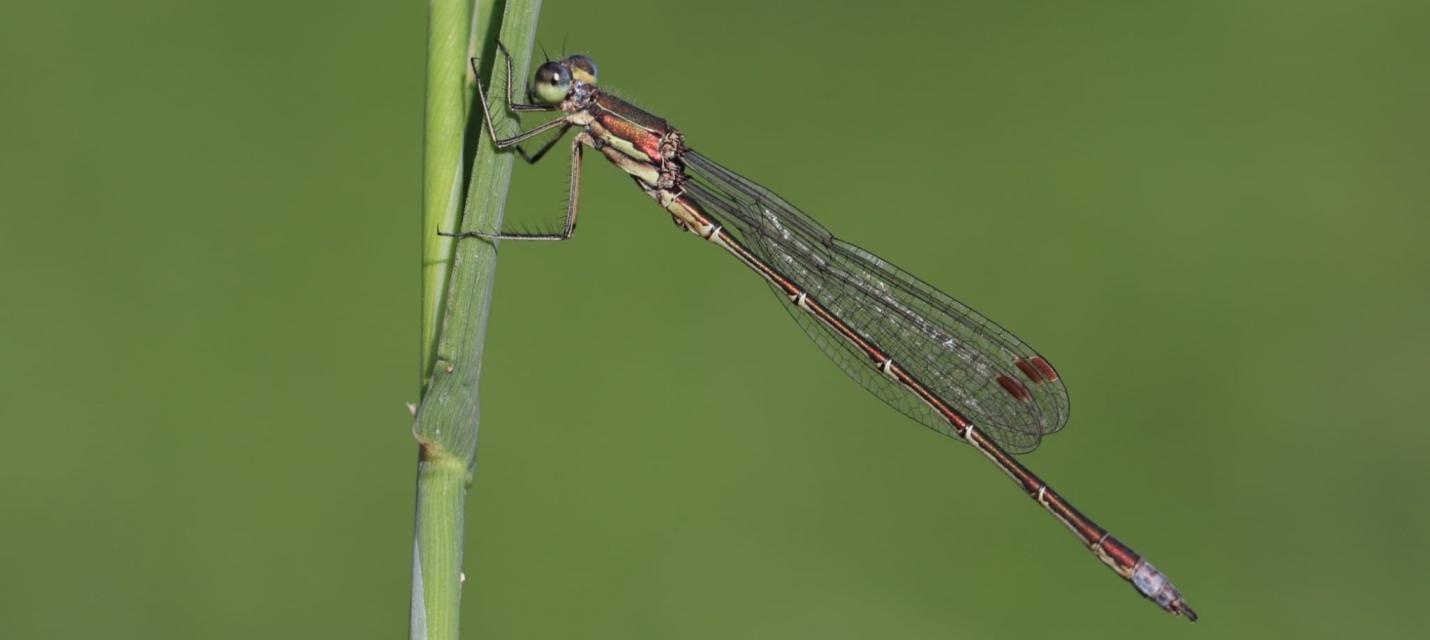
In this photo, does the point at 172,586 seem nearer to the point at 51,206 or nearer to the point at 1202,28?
the point at 51,206

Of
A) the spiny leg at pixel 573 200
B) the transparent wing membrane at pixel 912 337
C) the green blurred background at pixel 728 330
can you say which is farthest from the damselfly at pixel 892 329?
the green blurred background at pixel 728 330

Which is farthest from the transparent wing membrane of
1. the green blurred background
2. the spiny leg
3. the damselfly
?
the green blurred background

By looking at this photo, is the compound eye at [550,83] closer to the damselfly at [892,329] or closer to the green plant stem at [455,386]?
the damselfly at [892,329]

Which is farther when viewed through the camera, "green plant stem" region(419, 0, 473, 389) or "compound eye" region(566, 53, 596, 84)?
"compound eye" region(566, 53, 596, 84)

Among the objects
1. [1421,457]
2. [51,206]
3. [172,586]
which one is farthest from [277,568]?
[1421,457]

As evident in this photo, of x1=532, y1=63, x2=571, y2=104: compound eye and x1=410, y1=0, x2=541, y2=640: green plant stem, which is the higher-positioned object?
x1=532, y1=63, x2=571, y2=104: compound eye

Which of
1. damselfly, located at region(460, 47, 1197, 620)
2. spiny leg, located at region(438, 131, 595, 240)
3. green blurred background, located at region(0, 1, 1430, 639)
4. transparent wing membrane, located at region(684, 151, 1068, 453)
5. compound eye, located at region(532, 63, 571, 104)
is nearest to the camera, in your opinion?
spiny leg, located at region(438, 131, 595, 240)

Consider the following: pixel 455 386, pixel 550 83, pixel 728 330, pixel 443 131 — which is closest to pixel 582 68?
pixel 550 83

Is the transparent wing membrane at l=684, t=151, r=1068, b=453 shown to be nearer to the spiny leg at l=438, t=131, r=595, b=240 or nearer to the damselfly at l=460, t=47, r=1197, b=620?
the damselfly at l=460, t=47, r=1197, b=620
